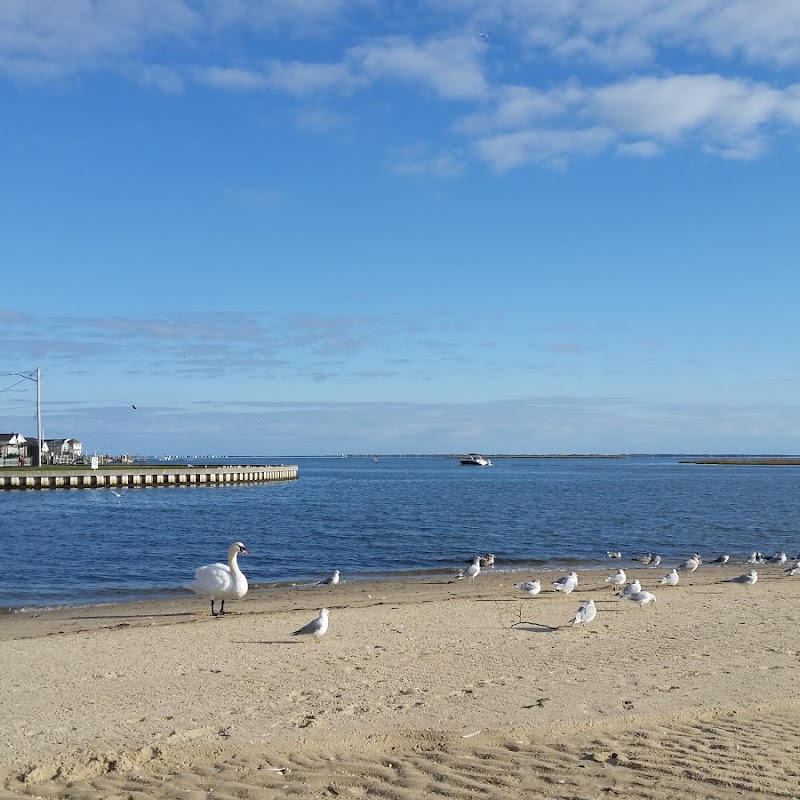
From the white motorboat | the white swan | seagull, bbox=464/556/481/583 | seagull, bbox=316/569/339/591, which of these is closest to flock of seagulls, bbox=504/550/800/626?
seagull, bbox=464/556/481/583

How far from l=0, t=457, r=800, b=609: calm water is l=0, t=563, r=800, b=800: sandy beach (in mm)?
8011

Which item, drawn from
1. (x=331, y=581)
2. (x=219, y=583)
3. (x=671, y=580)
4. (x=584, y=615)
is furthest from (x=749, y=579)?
(x=219, y=583)

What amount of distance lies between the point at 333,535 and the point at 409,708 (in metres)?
24.8

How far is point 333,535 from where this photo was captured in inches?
1280

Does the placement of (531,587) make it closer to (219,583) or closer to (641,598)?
(641,598)

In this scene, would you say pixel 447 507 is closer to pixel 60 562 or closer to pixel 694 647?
pixel 60 562

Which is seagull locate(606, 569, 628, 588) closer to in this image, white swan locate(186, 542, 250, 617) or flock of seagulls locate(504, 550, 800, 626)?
flock of seagulls locate(504, 550, 800, 626)

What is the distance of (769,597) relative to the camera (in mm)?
15930

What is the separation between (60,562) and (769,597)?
18.7 metres

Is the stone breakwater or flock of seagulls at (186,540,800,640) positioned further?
the stone breakwater

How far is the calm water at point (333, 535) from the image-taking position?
71.8ft

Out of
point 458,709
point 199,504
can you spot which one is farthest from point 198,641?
point 199,504

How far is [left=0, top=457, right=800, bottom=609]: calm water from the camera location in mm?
21875

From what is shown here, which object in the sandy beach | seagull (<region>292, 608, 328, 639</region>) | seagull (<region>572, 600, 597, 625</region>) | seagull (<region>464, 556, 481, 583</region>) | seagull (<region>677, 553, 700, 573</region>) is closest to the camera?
the sandy beach
